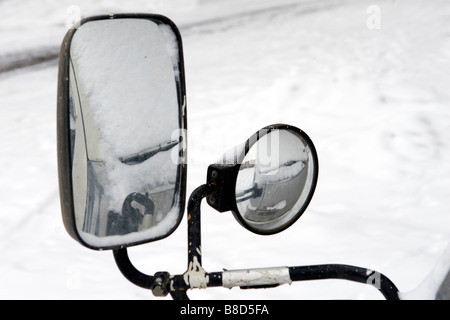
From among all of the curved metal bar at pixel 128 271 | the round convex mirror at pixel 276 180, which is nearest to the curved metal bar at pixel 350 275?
the round convex mirror at pixel 276 180

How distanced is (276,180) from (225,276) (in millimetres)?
226

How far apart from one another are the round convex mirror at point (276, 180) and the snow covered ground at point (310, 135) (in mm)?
331

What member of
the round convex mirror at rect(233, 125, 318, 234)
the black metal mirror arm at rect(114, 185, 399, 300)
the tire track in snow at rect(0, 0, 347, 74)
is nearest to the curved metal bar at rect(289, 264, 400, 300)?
the black metal mirror arm at rect(114, 185, 399, 300)

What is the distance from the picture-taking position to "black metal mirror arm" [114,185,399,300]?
1.06m

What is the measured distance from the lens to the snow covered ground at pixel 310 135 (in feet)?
8.29

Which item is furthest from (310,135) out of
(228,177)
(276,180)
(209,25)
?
(209,25)

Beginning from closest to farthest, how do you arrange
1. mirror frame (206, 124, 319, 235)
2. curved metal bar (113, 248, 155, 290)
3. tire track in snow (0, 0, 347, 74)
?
1. mirror frame (206, 124, 319, 235)
2. curved metal bar (113, 248, 155, 290)
3. tire track in snow (0, 0, 347, 74)

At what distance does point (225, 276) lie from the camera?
107cm

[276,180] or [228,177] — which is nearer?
[228,177]

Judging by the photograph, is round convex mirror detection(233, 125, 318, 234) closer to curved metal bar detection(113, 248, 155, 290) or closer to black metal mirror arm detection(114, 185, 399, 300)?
black metal mirror arm detection(114, 185, 399, 300)

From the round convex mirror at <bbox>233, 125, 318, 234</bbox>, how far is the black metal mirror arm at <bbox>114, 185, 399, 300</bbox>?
0.08 metres

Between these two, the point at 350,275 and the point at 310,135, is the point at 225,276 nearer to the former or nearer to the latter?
the point at 350,275

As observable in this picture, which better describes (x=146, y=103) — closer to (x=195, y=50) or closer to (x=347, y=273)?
(x=347, y=273)
